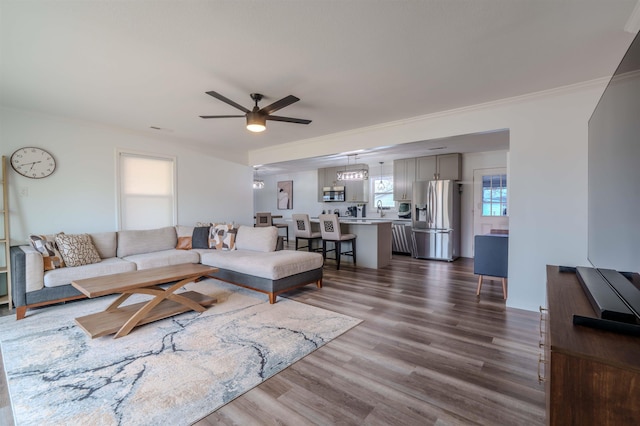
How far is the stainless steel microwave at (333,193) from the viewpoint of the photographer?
8094mm

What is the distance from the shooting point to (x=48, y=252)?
344 centimetres

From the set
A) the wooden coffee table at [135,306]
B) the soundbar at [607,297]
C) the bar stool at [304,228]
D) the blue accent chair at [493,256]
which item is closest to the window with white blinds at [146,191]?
the wooden coffee table at [135,306]

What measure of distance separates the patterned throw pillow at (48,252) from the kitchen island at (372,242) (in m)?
4.24

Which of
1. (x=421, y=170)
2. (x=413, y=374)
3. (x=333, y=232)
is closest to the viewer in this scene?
(x=413, y=374)

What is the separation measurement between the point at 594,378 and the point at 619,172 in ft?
3.44

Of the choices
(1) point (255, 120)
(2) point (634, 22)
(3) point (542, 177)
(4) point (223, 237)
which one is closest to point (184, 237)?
(4) point (223, 237)

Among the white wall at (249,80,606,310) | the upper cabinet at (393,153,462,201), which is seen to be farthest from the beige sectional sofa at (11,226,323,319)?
the upper cabinet at (393,153,462,201)

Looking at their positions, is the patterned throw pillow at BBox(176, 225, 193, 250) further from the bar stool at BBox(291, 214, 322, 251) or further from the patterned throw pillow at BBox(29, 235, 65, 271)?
the bar stool at BBox(291, 214, 322, 251)

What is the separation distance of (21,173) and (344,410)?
16.1 ft

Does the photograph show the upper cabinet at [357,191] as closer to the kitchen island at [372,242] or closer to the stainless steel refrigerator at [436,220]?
the stainless steel refrigerator at [436,220]

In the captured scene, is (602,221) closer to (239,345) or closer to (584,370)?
(584,370)

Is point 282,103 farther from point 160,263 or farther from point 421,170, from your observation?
point 421,170

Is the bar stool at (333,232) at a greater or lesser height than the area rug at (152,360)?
greater

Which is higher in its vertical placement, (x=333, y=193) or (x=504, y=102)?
(x=504, y=102)
